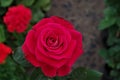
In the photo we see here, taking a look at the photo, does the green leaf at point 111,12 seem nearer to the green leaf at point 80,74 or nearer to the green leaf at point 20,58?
the green leaf at point 80,74

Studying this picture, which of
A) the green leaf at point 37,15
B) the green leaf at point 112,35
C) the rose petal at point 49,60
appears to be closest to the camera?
the rose petal at point 49,60

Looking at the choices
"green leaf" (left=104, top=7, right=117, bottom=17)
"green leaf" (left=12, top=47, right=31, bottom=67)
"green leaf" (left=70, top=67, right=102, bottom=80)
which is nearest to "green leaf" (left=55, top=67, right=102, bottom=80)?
"green leaf" (left=70, top=67, right=102, bottom=80)

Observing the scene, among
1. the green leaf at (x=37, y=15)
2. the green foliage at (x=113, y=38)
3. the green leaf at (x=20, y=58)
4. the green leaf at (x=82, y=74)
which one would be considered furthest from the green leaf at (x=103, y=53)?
the green leaf at (x=20, y=58)

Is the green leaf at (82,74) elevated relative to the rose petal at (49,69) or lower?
elevated

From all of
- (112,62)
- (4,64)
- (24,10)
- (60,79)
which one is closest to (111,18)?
(112,62)

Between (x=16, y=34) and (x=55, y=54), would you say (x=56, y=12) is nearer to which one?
(x=16, y=34)

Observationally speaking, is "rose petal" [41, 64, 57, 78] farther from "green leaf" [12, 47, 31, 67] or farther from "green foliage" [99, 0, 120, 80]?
"green foliage" [99, 0, 120, 80]

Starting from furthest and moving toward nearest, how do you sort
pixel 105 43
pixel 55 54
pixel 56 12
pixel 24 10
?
pixel 56 12, pixel 105 43, pixel 24 10, pixel 55 54
